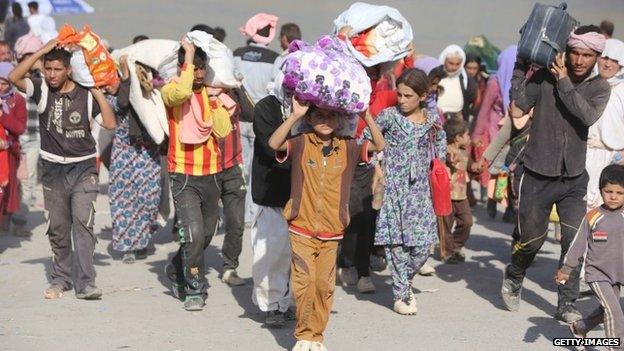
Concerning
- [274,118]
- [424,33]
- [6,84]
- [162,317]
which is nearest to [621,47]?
[274,118]

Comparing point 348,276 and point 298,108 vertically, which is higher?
point 298,108

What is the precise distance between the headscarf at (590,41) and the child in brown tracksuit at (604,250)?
1.07m

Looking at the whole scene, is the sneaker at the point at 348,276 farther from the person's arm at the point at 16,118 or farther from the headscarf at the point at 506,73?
the headscarf at the point at 506,73

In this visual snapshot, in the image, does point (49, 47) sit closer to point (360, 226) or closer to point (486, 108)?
point (360, 226)

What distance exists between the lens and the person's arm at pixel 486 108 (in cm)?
1431

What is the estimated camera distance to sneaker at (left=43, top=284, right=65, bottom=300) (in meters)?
9.39

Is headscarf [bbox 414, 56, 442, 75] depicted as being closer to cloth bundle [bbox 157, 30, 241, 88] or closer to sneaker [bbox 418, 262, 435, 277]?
sneaker [bbox 418, 262, 435, 277]

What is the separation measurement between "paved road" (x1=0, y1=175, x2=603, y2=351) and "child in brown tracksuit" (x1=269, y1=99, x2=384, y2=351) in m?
0.50

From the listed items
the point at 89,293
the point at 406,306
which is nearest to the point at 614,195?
the point at 406,306

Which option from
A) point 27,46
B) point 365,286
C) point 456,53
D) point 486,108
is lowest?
point 365,286

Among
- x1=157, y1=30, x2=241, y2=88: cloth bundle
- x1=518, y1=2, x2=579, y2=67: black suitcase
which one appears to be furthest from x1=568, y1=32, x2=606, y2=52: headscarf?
x1=157, y1=30, x2=241, y2=88: cloth bundle

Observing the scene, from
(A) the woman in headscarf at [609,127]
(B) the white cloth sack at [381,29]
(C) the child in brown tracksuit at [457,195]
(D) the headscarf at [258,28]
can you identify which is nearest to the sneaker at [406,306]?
(B) the white cloth sack at [381,29]

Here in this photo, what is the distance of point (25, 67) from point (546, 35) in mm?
3756

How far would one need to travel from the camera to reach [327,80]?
7.33m
